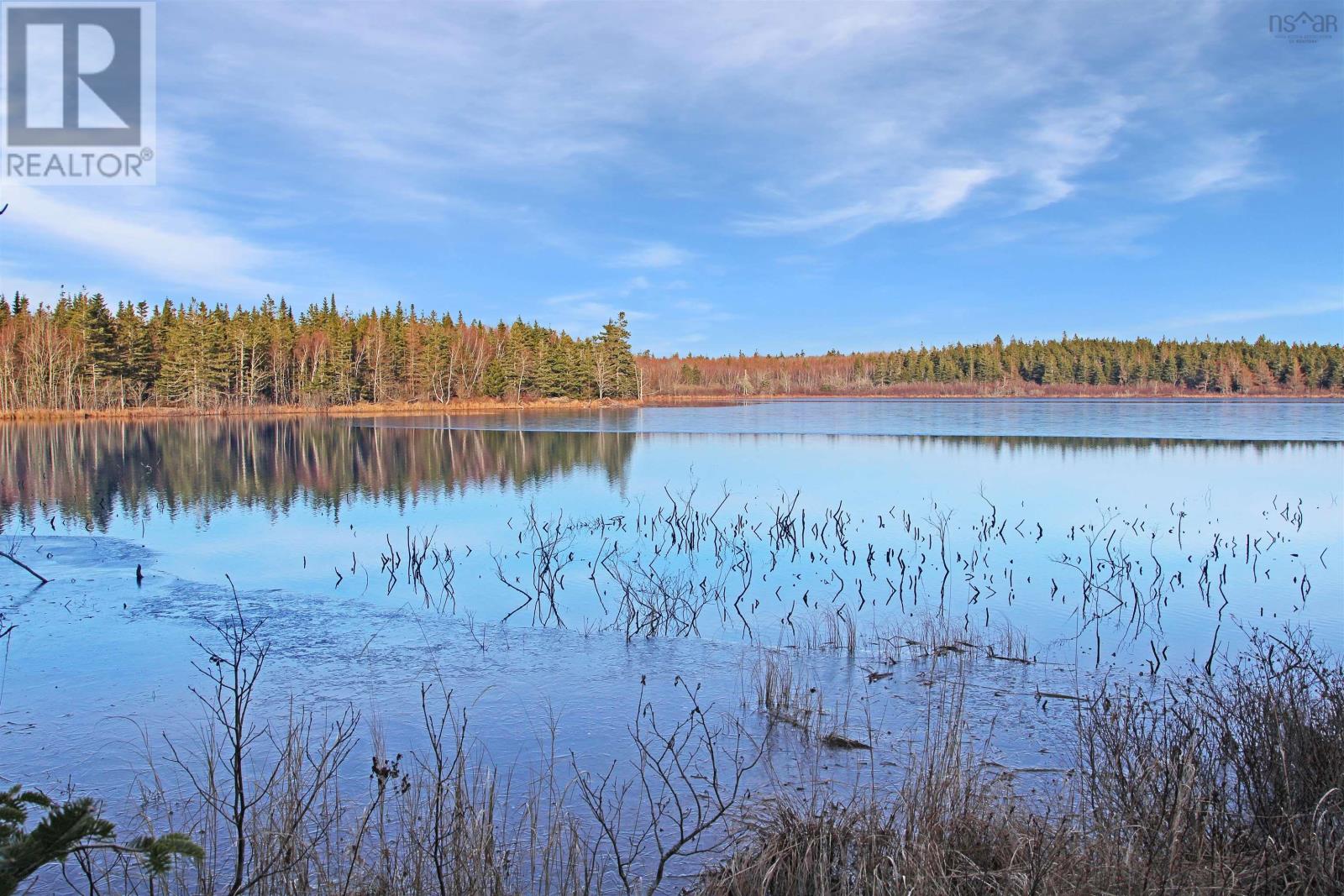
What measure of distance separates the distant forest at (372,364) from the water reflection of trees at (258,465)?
1821cm

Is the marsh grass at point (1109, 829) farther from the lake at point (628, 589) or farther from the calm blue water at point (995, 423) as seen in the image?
the calm blue water at point (995, 423)

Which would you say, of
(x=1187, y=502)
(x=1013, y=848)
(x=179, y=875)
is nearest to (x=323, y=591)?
(x=179, y=875)

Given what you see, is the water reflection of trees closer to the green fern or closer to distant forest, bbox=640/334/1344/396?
the green fern

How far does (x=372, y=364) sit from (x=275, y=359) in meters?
7.97

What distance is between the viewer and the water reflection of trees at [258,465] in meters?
20.4

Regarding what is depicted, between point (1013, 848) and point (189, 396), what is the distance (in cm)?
7555

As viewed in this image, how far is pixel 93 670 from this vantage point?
7973 mm

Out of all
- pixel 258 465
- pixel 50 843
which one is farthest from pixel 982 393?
pixel 50 843

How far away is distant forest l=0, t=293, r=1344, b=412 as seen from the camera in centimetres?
6400

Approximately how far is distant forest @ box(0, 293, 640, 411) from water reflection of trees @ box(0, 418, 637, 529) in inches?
689

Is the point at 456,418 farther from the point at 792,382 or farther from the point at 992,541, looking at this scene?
the point at 792,382

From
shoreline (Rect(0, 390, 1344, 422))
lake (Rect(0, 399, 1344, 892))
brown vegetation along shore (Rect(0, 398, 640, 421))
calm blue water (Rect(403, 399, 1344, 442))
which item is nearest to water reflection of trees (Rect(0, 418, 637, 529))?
lake (Rect(0, 399, 1344, 892))

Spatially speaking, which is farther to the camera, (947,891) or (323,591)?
(323,591)

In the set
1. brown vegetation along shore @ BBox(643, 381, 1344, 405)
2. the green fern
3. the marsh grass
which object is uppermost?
brown vegetation along shore @ BBox(643, 381, 1344, 405)
